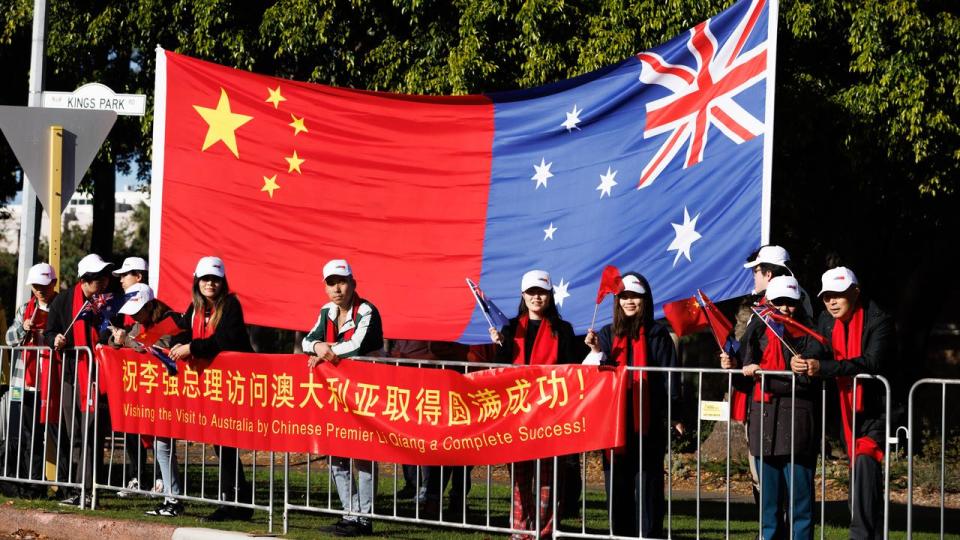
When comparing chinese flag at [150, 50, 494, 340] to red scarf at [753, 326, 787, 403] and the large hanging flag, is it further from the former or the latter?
red scarf at [753, 326, 787, 403]

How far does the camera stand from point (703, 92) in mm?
9344

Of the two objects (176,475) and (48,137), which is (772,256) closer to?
(176,475)

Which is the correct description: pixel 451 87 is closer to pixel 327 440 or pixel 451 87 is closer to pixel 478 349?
pixel 478 349

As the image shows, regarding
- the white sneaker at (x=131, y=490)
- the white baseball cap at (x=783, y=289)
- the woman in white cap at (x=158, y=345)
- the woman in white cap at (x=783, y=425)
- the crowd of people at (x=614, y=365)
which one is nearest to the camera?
the crowd of people at (x=614, y=365)

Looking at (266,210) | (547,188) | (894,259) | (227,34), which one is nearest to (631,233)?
(547,188)

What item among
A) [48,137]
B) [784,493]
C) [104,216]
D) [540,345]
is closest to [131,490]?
[48,137]

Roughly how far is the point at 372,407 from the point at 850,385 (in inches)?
113

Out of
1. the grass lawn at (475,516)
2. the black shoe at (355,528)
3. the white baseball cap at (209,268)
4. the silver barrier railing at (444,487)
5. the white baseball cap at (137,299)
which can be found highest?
the white baseball cap at (209,268)

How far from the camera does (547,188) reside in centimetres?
1023

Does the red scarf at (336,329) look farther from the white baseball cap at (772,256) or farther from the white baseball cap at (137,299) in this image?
the white baseball cap at (772,256)

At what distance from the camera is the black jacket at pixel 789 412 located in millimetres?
7961

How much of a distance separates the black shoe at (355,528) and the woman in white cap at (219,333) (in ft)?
2.85

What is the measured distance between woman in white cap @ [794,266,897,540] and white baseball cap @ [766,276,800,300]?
182 mm

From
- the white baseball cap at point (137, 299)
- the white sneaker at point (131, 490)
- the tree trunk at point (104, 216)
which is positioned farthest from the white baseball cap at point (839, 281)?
the tree trunk at point (104, 216)
